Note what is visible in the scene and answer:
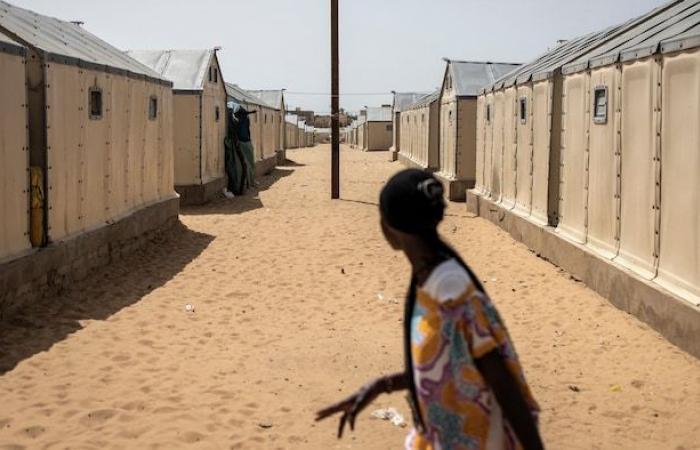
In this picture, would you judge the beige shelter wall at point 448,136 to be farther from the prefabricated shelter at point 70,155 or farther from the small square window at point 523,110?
the prefabricated shelter at point 70,155

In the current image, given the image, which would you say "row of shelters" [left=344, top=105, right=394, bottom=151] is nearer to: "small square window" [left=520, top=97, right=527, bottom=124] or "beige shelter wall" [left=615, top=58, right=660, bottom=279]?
"small square window" [left=520, top=97, right=527, bottom=124]

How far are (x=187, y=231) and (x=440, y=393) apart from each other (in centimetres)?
1170

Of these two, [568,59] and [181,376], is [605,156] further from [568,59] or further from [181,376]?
[181,376]

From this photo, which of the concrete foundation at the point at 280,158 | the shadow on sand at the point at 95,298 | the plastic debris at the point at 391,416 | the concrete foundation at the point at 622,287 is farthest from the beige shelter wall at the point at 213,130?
the concrete foundation at the point at 280,158

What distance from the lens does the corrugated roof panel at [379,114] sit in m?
49.9

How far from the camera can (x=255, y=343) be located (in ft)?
22.7

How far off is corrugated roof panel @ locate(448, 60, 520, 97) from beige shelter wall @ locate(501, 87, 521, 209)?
4548 millimetres

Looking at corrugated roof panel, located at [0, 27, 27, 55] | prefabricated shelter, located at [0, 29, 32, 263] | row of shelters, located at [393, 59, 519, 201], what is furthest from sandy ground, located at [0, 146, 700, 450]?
row of shelters, located at [393, 59, 519, 201]

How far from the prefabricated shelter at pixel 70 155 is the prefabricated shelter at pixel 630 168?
607 centimetres

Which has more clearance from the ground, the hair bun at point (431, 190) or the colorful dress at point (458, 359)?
the hair bun at point (431, 190)

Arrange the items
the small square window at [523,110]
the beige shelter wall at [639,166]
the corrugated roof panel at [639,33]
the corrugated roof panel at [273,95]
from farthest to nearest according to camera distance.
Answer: the corrugated roof panel at [273,95] < the small square window at [523,110] < the corrugated roof panel at [639,33] < the beige shelter wall at [639,166]

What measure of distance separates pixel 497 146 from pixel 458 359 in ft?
41.2

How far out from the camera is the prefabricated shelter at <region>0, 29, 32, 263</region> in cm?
709

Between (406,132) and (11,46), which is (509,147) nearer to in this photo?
(11,46)
